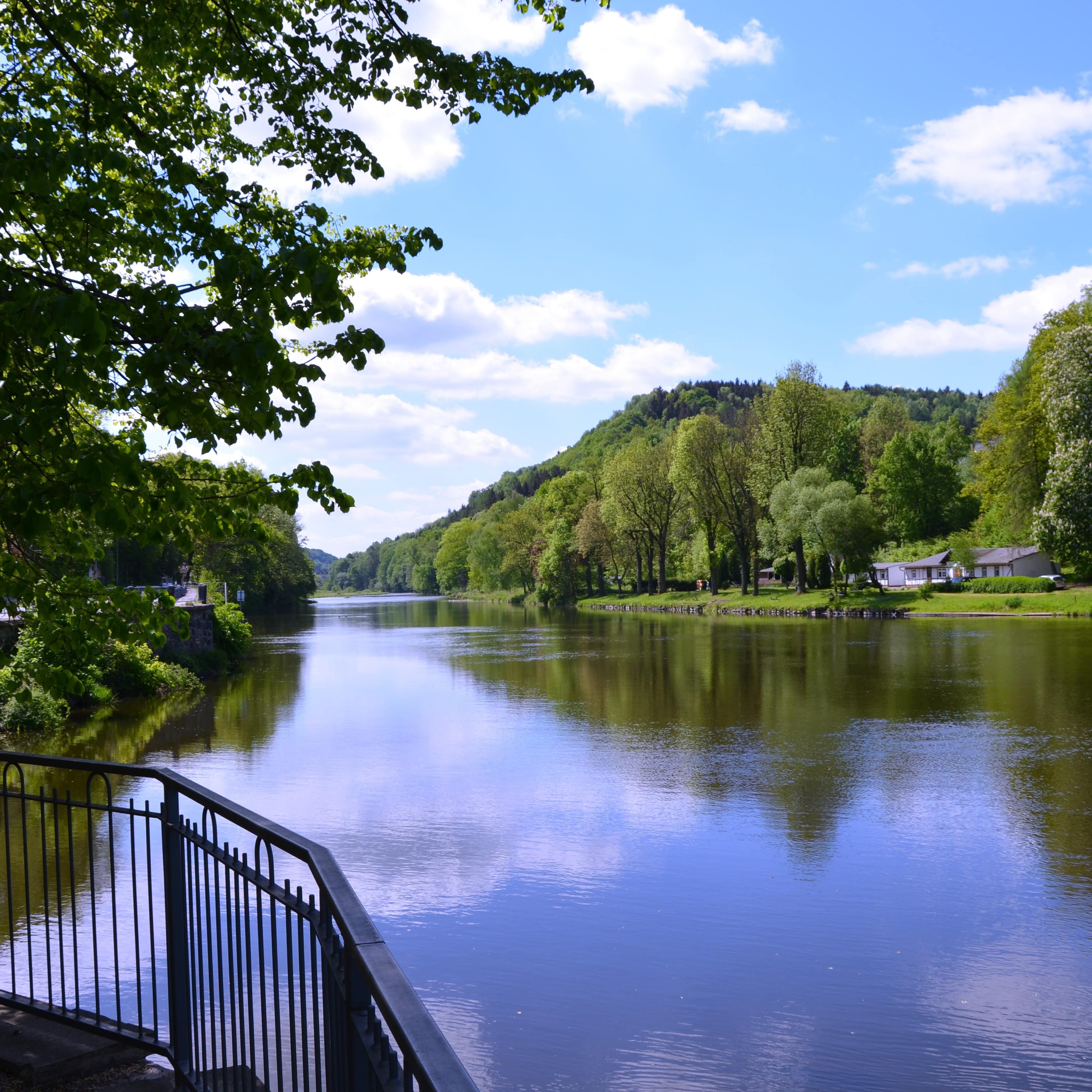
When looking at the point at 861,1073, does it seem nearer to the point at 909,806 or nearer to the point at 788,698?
the point at 909,806

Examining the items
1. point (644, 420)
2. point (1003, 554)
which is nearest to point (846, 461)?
point (1003, 554)

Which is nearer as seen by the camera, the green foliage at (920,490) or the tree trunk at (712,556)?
the tree trunk at (712,556)

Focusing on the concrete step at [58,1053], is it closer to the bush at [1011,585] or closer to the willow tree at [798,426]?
the bush at [1011,585]

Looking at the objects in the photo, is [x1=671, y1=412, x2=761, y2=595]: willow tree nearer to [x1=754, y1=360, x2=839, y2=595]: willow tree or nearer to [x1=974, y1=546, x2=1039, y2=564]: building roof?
[x1=754, y1=360, x2=839, y2=595]: willow tree

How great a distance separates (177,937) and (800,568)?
58.6 m

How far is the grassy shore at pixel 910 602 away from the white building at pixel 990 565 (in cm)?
853

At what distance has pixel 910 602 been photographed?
52531 mm

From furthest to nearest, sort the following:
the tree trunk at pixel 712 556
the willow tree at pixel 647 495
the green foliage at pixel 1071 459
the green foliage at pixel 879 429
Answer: the green foliage at pixel 879 429 → the willow tree at pixel 647 495 → the tree trunk at pixel 712 556 → the green foliage at pixel 1071 459

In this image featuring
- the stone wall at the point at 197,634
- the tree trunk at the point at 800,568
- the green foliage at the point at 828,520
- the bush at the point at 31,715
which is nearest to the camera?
the bush at the point at 31,715

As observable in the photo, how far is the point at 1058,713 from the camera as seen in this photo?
17609 millimetres

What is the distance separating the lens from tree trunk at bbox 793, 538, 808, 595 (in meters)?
59.5

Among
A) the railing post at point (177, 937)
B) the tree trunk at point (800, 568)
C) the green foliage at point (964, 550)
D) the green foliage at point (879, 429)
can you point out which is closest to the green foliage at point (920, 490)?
the green foliage at point (879, 429)

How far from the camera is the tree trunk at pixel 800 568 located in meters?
59.5

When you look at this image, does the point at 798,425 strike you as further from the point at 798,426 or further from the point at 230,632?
the point at 230,632
